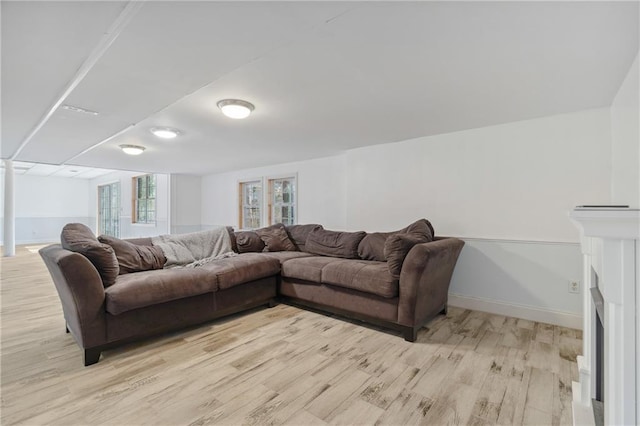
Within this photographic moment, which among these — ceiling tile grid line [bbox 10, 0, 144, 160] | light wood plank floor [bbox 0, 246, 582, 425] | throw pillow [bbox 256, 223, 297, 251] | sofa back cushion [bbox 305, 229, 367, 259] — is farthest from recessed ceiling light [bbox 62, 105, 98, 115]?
sofa back cushion [bbox 305, 229, 367, 259]

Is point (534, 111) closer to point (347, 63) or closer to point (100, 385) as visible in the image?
point (347, 63)

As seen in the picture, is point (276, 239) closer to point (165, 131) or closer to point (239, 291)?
point (239, 291)

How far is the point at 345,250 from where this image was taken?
12.5ft

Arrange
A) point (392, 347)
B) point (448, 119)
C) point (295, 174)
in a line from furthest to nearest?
point (295, 174) < point (448, 119) < point (392, 347)

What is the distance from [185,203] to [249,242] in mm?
4250

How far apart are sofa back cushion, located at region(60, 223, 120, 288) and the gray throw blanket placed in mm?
844

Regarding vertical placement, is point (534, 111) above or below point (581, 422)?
above

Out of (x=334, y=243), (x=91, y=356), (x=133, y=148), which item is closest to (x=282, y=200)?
(x=334, y=243)

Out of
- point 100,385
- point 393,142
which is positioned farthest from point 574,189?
point 100,385

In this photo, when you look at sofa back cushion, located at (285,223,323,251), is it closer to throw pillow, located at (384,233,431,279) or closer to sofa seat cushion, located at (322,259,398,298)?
sofa seat cushion, located at (322,259,398,298)

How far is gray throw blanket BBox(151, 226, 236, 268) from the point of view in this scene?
331 cm

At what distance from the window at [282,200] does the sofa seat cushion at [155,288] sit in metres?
3.02

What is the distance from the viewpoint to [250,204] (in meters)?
6.70

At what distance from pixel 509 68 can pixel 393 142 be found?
2049 millimetres
